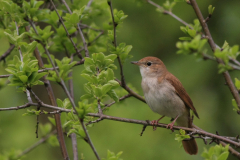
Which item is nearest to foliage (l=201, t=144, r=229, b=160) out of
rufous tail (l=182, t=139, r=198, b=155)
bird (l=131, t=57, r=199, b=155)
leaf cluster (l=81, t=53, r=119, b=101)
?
leaf cluster (l=81, t=53, r=119, b=101)

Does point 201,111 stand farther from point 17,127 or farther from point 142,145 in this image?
point 17,127

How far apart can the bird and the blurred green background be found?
6.54 feet

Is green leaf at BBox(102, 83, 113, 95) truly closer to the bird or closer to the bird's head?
the bird

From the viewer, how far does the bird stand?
Answer: 13.8 ft

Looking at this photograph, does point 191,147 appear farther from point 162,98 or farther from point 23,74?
point 23,74

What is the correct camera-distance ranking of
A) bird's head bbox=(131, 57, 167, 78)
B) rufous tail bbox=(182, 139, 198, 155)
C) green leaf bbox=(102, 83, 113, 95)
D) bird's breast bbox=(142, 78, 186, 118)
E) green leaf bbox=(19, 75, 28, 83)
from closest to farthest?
green leaf bbox=(19, 75, 28, 83) < green leaf bbox=(102, 83, 113, 95) < bird's breast bbox=(142, 78, 186, 118) < rufous tail bbox=(182, 139, 198, 155) < bird's head bbox=(131, 57, 167, 78)

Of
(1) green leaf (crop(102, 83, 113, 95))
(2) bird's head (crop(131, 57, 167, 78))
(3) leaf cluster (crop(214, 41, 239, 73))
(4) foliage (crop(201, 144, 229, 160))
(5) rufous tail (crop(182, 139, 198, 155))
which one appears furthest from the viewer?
(2) bird's head (crop(131, 57, 167, 78))

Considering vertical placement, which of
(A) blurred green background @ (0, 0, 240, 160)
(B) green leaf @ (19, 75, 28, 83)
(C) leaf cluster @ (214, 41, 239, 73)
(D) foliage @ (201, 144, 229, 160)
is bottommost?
(A) blurred green background @ (0, 0, 240, 160)

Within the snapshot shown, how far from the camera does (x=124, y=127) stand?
6707mm

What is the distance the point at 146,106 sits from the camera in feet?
23.0

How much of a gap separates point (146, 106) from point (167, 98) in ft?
9.08

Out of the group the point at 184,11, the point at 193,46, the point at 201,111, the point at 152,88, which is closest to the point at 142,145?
the point at 201,111

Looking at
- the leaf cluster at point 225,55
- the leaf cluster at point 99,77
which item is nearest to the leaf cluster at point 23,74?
the leaf cluster at point 99,77

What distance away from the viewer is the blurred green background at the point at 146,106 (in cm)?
668
